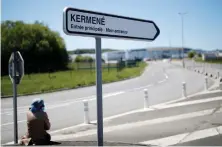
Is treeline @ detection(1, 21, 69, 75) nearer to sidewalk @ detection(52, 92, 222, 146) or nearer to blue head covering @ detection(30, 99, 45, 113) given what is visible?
sidewalk @ detection(52, 92, 222, 146)

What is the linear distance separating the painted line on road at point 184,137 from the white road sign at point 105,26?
3219 millimetres

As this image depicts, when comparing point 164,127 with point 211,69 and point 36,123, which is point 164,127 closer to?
point 36,123

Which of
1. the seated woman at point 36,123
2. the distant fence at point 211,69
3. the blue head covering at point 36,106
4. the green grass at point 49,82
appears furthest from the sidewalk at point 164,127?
the green grass at point 49,82

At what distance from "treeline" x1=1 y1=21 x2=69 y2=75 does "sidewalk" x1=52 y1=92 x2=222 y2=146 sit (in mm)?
43917

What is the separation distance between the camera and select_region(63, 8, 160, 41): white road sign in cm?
317

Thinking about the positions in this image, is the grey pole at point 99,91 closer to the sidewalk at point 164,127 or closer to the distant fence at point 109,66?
the sidewalk at point 164,127

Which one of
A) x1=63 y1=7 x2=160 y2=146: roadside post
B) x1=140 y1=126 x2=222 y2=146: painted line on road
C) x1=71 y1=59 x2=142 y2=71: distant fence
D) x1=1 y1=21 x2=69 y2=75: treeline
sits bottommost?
x1=140 y1=126 x2=222 y2=146: painted line on road

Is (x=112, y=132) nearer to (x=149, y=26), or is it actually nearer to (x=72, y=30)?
(x=149, y=26)

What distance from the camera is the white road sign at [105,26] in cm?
317

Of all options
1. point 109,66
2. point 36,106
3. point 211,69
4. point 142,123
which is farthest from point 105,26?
point 109,66

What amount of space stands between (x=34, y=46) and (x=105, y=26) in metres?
55.7

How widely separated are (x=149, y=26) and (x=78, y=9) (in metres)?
1.16

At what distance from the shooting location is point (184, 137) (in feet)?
22.0

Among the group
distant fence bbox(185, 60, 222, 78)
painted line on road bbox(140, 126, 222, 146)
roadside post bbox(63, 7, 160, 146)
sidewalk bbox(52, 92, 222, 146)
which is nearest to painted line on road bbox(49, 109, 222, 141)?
sidewalk bbox(52, 92, 222, 146)
